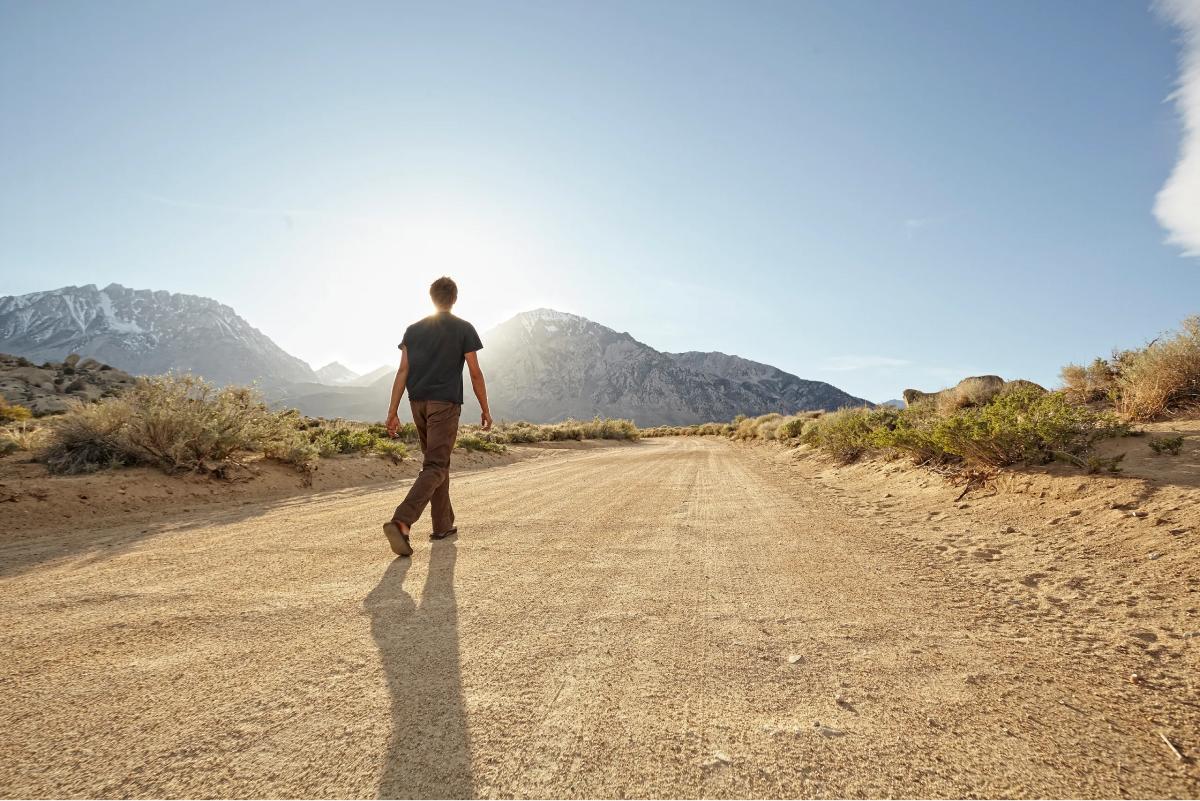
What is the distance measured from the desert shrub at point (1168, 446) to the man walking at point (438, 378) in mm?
6071

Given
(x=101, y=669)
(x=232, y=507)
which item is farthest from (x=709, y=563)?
(x=232, y=507)

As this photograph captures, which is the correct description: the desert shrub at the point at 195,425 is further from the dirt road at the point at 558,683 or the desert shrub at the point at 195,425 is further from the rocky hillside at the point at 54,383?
the rocky hillside at the point at 54,383

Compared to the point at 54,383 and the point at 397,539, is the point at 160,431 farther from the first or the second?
the point at 54,383

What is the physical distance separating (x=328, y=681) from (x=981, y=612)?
3.05 meters

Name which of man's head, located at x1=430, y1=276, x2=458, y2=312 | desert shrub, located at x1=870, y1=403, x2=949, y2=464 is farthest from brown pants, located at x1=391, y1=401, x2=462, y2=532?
desert shrub, located at x1=870, y1=403, x2=949, y2=464

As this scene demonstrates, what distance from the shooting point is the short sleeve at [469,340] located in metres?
4.55

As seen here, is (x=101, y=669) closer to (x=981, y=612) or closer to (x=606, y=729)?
(x=606, y=729)

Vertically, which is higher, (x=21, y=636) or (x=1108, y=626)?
(x=1108, y=626)

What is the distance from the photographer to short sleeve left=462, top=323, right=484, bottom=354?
4.55 meters

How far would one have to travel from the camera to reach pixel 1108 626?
7.99 ft

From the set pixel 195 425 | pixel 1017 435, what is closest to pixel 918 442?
pixel 1017 435

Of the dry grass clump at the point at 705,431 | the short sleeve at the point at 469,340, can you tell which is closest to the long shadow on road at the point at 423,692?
the short sleeve at the point at 469,340

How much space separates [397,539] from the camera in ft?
12.2

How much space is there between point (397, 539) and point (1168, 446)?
266 inches
